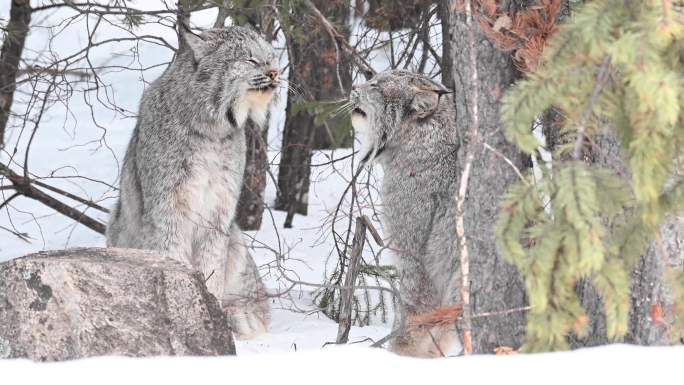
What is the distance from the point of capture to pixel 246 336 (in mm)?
6453

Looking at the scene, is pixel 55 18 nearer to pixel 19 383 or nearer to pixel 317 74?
pixel 317 74

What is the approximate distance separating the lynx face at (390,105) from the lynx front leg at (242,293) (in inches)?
50.3

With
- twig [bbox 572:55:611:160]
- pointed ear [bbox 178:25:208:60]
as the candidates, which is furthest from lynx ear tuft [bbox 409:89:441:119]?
twig [bbox 572:55:611:160]

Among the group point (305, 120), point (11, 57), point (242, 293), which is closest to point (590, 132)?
point (242, 293)

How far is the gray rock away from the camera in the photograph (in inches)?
167

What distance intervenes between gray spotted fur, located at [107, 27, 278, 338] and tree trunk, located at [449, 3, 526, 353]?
1958 mm

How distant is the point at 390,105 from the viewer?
18.7 ft

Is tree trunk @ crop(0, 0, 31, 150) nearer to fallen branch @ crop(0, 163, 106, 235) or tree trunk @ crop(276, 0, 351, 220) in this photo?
fallen branch @ crop(0, 163, 106, 235)

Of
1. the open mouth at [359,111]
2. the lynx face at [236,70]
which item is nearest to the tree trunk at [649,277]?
the open mouth at [359,111]

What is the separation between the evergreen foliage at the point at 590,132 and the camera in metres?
2.87

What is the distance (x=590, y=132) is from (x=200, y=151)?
11.0ft

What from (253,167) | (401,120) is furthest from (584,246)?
(253,167)

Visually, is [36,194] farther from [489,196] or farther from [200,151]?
[489,196]

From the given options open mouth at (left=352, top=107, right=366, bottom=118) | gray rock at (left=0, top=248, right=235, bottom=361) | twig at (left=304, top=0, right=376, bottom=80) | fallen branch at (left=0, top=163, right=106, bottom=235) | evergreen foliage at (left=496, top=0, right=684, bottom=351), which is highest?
twig at (left=304, top=0, right=376, bottom=80)
